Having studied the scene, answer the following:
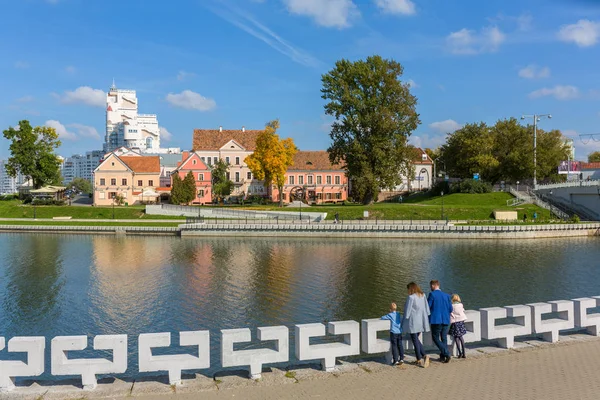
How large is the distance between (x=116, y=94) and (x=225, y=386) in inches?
7231

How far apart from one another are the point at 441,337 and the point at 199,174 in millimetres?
76113

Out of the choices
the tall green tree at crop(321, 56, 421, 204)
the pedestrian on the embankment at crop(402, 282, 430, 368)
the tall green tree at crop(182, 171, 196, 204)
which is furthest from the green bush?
the pedestrian on the embankment at crop(402, 282, 430, 368)

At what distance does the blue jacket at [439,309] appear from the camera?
11836 mm

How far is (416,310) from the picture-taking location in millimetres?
11641

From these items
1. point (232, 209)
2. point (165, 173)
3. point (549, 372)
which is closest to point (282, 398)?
point (549, 372)

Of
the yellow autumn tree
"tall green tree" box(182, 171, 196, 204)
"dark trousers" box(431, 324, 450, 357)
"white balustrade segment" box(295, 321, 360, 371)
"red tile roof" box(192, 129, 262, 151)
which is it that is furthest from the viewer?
"red tile roof" box(192, 129, 262, 151)

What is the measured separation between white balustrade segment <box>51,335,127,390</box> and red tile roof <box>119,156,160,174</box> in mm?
77536

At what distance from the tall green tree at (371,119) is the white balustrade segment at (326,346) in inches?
2071

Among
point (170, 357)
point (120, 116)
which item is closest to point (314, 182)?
point (170, 357)

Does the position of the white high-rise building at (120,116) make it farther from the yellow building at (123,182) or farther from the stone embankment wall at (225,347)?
the stone embankment wall at (225,347)

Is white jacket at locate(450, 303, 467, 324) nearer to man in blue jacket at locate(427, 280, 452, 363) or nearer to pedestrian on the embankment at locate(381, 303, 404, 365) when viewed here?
man in blue jacket at locate(427, 280, 452, 363)

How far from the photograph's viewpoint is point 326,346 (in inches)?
450

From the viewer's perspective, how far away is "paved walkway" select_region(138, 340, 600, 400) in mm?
9859

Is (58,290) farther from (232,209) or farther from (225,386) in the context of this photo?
(232,209)
